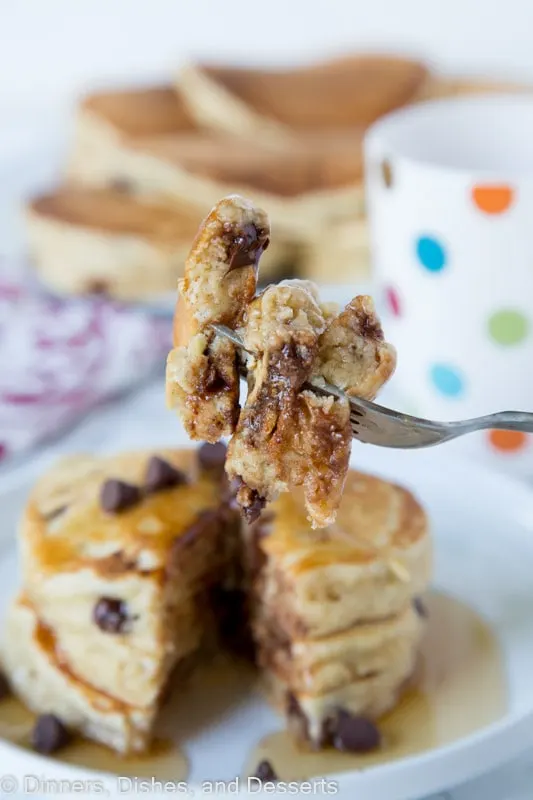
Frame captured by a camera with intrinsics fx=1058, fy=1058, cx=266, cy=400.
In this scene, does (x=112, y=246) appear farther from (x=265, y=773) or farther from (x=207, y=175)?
(x=265, y=773)

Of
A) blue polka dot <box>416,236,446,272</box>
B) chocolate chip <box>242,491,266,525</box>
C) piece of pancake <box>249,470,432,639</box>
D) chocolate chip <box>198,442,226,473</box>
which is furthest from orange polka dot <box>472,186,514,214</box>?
chocolate chip <box>242,491,266,525</box>

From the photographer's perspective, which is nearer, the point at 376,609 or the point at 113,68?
the point at 376,609

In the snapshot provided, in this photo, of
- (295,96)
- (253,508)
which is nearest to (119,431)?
(253,508)

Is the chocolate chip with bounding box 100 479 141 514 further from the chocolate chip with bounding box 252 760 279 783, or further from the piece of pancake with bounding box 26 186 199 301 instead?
the piece of pancake with bounding box 26 186 199 301

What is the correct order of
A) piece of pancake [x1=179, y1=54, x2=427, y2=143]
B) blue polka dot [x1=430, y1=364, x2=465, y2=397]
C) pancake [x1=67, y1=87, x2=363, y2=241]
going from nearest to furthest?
blue polka dot [x1=430, y1=364, x2=465, y2=397], pancake [x1=67, y1=87, x2=363, y2=241], piece of pancake [x1=179, y1=54, x2=427, y2=143]

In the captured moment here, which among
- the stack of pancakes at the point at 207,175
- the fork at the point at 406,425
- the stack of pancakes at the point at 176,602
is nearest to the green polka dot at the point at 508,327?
the stack of pancakes at the point at 176,602

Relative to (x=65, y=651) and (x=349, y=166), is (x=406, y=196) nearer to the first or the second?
(x=65, y=651)

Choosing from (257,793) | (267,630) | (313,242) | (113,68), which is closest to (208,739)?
(267,630)

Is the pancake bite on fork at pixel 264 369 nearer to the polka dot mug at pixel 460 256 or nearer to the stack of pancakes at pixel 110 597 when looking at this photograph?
the stack of pancakes at pixel 110 597
